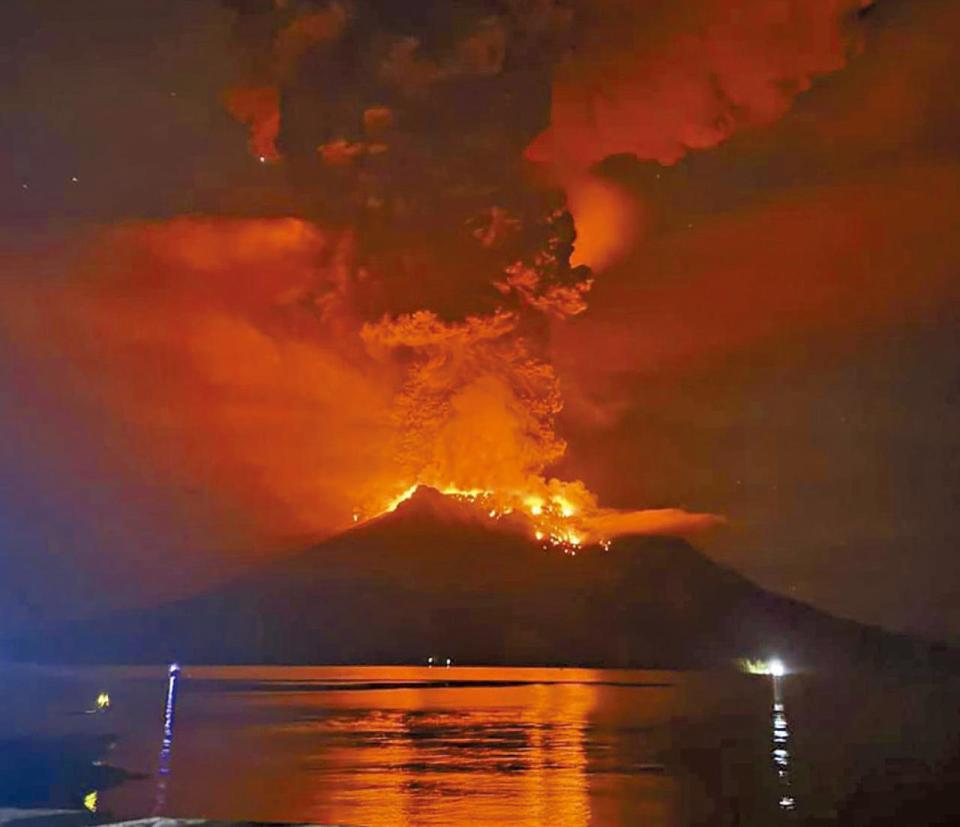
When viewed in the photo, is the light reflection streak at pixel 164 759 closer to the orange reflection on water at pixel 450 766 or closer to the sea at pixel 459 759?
the sea at pixel 459 759

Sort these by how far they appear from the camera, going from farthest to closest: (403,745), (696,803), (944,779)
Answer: (403,745) < (944,779) < (696,803)

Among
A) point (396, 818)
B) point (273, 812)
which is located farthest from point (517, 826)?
point (273, 812)

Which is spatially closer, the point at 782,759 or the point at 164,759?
the point at 164,759

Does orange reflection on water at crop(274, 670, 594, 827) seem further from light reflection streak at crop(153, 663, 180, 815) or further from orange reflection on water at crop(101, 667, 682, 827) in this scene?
light reflection streak at crop(153, 663, 180, 815)

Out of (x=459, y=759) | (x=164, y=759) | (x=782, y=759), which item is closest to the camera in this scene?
(x=164, y=759)

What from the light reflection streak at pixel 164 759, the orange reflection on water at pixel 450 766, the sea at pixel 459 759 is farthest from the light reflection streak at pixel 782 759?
the light reflection streak at pixel 164 759

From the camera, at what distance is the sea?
1934 centimetres

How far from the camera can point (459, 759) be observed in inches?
1201

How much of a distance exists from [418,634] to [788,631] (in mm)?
64897

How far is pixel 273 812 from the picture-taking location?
18984 millimetres

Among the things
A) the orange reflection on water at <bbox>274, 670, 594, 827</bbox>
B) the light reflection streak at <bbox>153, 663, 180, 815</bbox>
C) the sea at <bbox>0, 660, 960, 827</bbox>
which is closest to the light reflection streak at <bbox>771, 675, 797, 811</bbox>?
the sea at <bbox>0, 660, 960, 827</bbox>

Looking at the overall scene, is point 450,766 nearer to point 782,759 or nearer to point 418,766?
point 418,766

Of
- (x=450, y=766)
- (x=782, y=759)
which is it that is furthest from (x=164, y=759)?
(x=782, y=759)

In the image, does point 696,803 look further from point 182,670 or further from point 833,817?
point 182,670
